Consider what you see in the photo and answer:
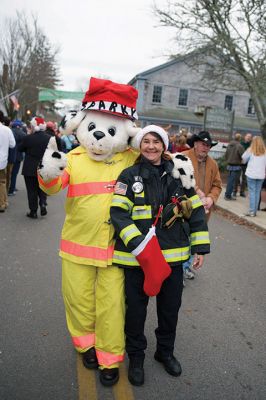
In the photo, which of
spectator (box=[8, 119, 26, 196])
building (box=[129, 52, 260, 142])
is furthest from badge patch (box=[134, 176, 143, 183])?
building (box=[129, 52, 260, 142])

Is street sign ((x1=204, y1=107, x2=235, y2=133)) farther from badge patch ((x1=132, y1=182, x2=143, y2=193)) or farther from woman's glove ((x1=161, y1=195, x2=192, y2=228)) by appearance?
badge patch ((x1=132, y1=182, x2=143, y2=193))

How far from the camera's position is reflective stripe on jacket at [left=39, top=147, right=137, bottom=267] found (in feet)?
9.02

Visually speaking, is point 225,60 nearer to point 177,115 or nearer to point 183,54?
point 183,54

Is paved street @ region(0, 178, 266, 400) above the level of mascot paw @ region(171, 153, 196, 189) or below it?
below

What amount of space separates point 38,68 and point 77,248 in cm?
3089

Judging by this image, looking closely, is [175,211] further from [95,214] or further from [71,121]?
A: [71,121]

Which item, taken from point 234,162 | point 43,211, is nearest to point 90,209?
point 43,211

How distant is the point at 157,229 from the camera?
272 cm

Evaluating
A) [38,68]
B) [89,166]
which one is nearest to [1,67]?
[38,68]

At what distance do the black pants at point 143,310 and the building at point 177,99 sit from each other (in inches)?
1121

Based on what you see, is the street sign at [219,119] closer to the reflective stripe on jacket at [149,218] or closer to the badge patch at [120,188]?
the reflective stripe on jacket at [149,218]

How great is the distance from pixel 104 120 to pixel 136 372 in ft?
6.21

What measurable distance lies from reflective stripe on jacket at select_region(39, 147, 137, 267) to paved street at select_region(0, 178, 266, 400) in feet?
2.80

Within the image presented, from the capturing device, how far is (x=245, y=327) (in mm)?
3670
